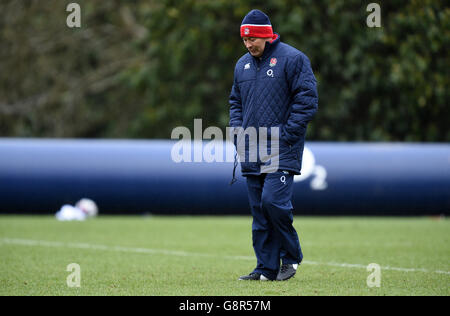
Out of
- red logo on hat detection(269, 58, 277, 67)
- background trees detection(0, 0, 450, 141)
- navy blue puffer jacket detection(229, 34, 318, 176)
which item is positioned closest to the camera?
navy blue puffer jacket detection(229, 34, 318, 176)

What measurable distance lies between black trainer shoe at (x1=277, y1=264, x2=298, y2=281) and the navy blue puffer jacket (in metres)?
0.78

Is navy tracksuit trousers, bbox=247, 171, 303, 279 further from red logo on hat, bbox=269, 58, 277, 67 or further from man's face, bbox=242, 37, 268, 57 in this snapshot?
man's face, bbox=242, 37, 268, 57

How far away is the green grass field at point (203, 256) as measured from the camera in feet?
19.8

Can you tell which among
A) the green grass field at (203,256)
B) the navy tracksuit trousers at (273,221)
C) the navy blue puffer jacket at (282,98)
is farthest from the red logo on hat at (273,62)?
the green grass field at (203,256)

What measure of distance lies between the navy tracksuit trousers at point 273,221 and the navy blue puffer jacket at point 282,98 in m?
0.12

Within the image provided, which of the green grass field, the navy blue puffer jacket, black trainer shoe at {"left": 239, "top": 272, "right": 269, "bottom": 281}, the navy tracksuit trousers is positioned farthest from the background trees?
black trainer shoe at {"left": 239, "top": 272, "right": 269, "bottom": 281}

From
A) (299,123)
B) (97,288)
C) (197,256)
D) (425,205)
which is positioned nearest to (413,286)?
(299,123)

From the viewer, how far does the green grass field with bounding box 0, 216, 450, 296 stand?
6.03 m

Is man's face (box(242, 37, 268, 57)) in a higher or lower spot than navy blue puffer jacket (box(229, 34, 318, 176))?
higher

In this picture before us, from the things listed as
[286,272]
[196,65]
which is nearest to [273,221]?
[286,272]

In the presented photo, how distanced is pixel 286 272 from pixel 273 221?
471mm

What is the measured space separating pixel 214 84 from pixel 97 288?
16.3m
